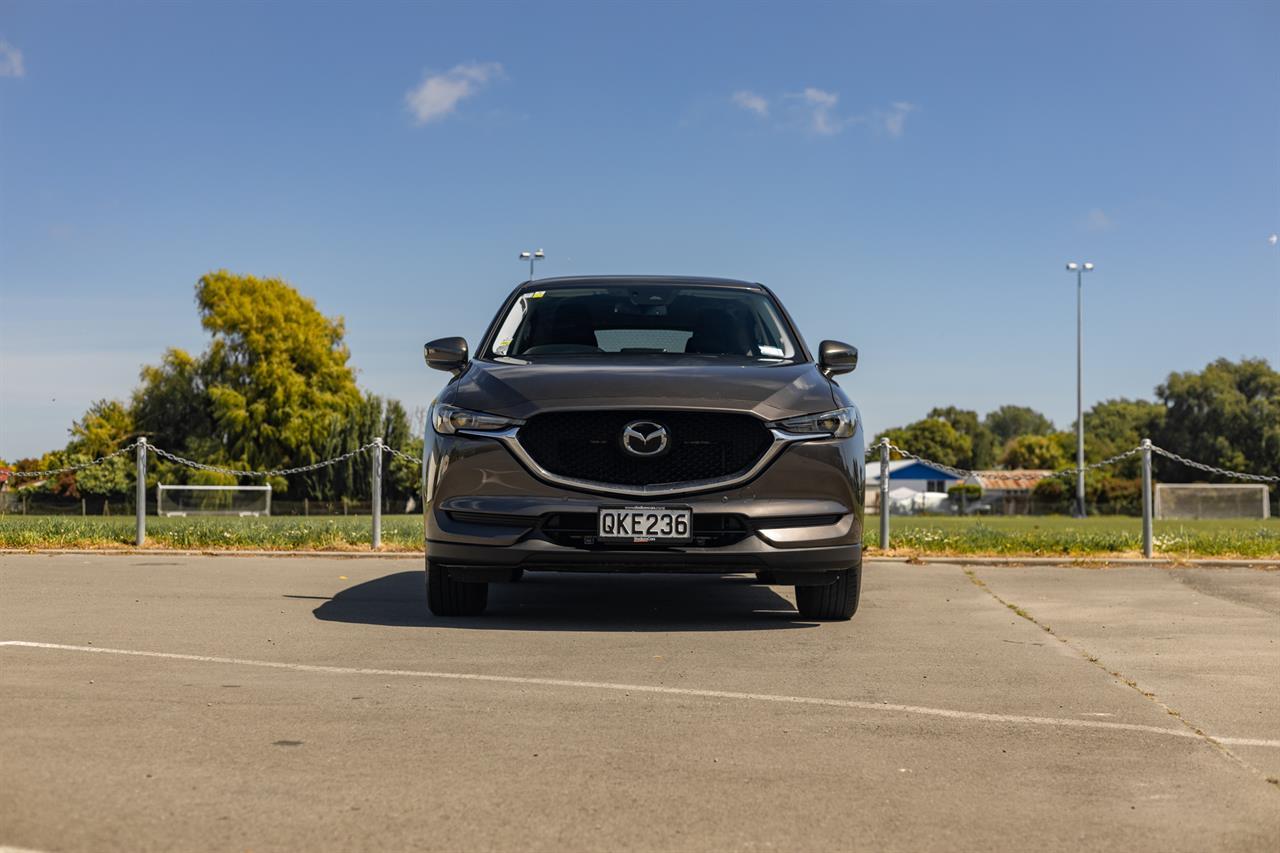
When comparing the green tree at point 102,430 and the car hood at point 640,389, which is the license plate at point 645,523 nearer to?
the car hood at point 640,389

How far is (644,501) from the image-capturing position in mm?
6711

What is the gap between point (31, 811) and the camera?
3225mm

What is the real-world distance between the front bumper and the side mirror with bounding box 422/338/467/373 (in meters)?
1.05

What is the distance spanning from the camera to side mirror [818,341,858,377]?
7973 millimetres

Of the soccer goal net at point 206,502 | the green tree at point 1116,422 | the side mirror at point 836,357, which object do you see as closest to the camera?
the side mirror at point 836,357

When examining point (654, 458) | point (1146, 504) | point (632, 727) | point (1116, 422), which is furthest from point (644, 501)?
point (1116, 422)

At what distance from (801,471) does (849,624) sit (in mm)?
1175

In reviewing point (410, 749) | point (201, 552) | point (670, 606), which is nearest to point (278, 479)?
point (201, 552)

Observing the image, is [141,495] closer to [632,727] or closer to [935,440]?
[632,727]

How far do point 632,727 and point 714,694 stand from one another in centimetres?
72

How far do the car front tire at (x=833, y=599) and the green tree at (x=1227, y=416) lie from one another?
7950cm

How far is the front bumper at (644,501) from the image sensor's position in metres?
6.70

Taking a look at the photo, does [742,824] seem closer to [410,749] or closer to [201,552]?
[410,749]

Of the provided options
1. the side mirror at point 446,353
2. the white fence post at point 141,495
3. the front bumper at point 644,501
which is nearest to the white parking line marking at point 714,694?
the front bumper at point 644,501
